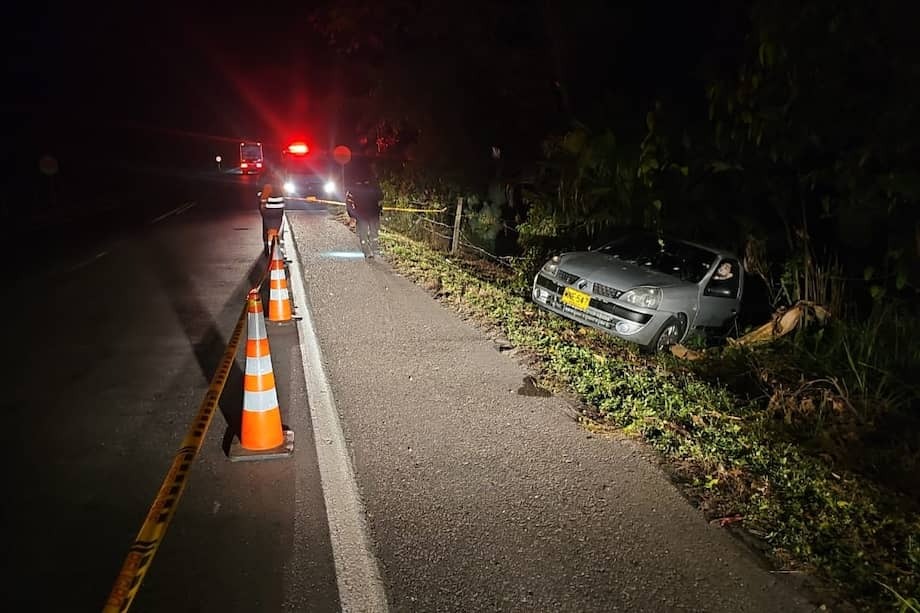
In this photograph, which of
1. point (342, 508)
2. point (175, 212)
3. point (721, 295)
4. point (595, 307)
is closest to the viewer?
point (342, 508)

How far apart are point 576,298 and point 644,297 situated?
0.85 metres

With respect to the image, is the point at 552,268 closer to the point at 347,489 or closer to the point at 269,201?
the point at 347,489

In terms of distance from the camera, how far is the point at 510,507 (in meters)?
4.01

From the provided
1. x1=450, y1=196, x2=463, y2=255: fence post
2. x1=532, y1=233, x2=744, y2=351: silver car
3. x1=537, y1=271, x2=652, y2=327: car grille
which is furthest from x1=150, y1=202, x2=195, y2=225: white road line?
x1=532, y1=233, x2=744, y2=351: silver car

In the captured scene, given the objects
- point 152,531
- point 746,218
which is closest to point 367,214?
point 746,218

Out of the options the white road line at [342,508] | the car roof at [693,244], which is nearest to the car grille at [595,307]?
the car roof at [693,244]

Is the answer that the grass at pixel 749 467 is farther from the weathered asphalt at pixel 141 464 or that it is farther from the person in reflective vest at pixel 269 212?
the person in reflective vest at pixel 269 212

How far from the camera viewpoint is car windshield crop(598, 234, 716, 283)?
27.4ft

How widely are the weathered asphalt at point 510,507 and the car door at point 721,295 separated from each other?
10.1 ft

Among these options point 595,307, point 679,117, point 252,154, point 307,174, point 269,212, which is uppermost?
point 679,117

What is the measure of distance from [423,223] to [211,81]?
81.2 metres

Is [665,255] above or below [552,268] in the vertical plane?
above

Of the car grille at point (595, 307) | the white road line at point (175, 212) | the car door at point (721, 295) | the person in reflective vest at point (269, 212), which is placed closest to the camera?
the car grille at point (595, 307)

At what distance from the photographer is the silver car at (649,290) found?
7723 millimetres
